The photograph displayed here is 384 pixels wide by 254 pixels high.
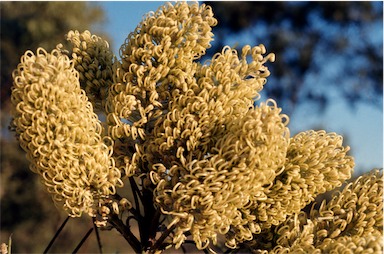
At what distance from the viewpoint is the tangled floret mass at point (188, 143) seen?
0.56 meters

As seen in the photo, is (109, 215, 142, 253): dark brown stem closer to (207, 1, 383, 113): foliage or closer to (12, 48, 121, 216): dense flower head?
(12, 48, 121, 216): dense flower head

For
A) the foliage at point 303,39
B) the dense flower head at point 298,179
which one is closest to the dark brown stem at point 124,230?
the dense flower head at point 298,179

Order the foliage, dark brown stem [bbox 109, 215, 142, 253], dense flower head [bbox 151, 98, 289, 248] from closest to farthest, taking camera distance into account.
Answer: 1. dense flower head [bbox 151, 98, 289, 248]
2. dark brown stem [bbox 109, 215, 142, 253]
3. the foliage

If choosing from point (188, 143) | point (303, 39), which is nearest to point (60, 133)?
point (188, 143)

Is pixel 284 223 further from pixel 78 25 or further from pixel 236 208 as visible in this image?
pixel 78 25

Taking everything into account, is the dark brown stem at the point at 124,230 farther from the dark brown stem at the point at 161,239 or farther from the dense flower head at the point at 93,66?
the dense flower head at the point at 93,66

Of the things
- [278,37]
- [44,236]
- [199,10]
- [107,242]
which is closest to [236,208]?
[199,10]

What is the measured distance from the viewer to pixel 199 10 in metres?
0.64

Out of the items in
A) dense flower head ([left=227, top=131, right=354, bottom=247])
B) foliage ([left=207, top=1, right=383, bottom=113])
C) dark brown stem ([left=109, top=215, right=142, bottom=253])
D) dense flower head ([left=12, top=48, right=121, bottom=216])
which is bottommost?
dark brown stem ([left=109, top=215, right=142, bottom=253])

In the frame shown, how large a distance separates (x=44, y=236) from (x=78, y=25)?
1.64 metres

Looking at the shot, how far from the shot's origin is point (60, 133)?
564 mm

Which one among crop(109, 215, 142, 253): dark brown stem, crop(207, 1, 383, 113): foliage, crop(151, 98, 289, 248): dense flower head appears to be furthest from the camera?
crop(207, 1, 383, 113): foliage

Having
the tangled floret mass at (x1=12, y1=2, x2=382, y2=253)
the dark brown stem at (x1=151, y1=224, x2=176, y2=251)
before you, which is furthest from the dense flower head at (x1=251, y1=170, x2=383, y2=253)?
the dark brown stem at (x1=151, y1=224, x2=176, y2=251)

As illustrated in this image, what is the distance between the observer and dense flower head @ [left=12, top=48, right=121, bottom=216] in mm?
561
